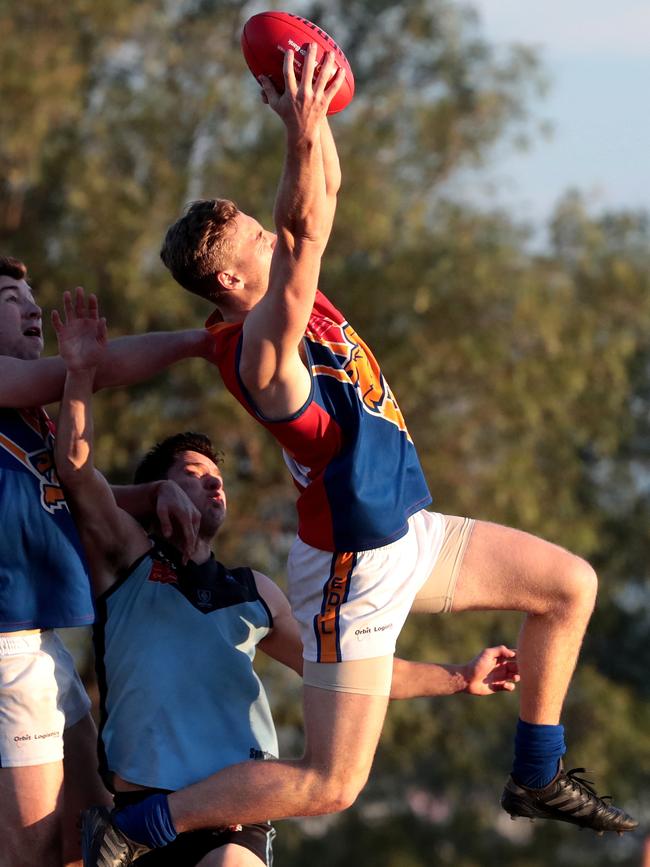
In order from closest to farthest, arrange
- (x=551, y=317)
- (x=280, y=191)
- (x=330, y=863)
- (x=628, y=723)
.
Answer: (x=280, y=191), (x=551, y=317), (x=628, y=723), (x=330, y=863)

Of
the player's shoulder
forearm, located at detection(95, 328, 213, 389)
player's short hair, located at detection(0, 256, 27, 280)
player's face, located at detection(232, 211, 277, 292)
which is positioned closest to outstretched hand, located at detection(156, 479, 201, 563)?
the player's shoulder

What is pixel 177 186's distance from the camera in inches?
592

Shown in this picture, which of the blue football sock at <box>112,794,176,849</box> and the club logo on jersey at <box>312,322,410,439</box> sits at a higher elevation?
the club logo on jersey at <box>312,322,410,439</box>

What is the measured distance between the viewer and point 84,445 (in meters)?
4.60

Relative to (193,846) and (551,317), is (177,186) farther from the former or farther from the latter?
(193,846)

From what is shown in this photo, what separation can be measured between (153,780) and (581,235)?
13.8 meters

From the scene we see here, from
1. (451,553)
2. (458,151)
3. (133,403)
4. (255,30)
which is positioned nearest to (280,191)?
(255,30)

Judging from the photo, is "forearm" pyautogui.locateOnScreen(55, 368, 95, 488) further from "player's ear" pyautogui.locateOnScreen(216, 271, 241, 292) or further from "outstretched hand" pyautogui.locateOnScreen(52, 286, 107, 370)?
"player's ear" pyautogui.locateOnScreen(216, 271, 241, 292)

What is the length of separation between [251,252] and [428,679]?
169 cm

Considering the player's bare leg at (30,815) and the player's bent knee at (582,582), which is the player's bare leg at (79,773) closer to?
the player's bare leg at (30,815)

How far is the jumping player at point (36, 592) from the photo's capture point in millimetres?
4488

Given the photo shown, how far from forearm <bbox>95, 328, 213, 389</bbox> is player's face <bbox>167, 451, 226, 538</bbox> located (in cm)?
47

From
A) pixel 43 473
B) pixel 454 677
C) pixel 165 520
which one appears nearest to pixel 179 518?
pixel 165 520

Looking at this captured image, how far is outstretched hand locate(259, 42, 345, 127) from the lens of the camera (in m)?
3.84
